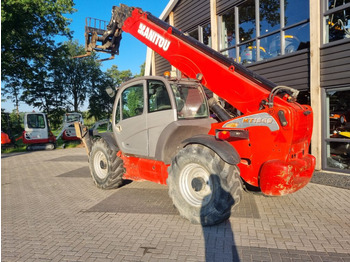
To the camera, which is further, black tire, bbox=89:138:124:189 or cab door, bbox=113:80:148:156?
black tire, bbox=89:138:124:189

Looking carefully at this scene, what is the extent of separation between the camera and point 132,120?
5.32 m

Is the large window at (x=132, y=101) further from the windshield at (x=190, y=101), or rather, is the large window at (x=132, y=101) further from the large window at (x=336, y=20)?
the large window at (x=336, y=20)

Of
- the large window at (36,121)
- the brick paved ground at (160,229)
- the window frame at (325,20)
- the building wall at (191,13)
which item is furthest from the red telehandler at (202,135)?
the large window at (36,121)

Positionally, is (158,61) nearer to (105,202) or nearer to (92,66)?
(105,202)

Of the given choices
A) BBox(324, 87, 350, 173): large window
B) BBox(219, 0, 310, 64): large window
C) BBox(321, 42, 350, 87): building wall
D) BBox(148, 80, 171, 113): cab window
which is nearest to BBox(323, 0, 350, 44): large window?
BBox(321, 42, 350, 87): building wall

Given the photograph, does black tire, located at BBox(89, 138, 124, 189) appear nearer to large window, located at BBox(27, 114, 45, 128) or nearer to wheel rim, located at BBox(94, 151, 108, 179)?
wheel rim, located at BBox(94, 151, 108, 179)

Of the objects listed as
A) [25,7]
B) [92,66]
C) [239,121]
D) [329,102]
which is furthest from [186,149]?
[92,66]

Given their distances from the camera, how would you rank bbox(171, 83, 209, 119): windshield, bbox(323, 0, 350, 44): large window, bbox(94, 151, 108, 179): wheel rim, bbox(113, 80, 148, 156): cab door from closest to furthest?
1. bbox(171, 83, 209, 119): windshield
2. bbox(113, 80, 148, 156): cab door
3. bbox(94, 151, 108, 179): wheel rim
4. bbox(323, 0, 350, 44): large window

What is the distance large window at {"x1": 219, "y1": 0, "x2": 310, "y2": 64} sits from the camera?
304 inches

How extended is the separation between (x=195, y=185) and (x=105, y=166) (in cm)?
294

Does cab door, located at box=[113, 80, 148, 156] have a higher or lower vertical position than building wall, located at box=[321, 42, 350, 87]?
lower

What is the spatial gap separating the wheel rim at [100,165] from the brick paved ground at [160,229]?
47cm

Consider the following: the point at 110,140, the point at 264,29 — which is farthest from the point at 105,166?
the point at 264,29

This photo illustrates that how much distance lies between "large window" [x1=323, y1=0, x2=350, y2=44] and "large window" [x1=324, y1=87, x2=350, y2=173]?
4.70ft
